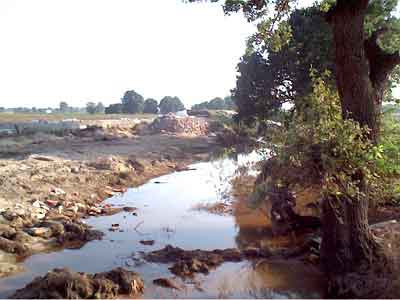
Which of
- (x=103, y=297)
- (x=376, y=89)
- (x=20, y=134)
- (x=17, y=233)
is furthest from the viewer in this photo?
(x=20, y=134)

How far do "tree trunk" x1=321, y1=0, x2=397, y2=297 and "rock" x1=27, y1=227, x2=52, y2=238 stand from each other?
6538 mm

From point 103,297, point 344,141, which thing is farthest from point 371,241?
point 103,297

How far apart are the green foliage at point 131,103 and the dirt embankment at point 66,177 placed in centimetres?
3821

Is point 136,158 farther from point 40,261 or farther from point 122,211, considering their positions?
point 40,261

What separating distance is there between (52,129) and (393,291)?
2798cm

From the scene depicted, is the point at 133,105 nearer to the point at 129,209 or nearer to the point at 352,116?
the point at 129,209

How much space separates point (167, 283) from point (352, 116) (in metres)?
4.28

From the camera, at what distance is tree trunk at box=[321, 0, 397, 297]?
6605 mm

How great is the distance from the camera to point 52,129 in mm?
30375

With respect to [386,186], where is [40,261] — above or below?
below

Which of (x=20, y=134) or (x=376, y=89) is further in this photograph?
(x=20, y=134)

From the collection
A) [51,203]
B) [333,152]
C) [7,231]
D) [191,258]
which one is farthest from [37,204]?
[333,152]

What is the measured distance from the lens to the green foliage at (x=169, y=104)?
3164 inches

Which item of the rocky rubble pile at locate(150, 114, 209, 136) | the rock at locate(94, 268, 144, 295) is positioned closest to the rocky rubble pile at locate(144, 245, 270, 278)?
the rock at locate(94, 268, 144, 295)
